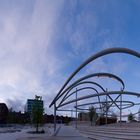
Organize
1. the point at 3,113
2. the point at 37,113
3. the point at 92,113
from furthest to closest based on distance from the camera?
the point at 3,113 → the point at 92,113 → the point at 37,113

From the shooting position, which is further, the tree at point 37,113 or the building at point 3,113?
the building at point 3,113

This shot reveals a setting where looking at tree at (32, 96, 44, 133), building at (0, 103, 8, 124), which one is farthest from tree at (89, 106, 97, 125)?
building at (0, 103, 8, 124)

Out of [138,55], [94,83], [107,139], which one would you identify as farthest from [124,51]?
[94,83]

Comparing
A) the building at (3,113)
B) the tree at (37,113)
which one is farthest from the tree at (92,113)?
the building at (3,113)

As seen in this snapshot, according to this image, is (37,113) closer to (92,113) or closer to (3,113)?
(92,113)

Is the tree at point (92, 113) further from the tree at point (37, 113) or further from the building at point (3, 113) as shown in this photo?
the building at point (3, 113)

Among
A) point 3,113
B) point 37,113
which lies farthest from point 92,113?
point 3,113

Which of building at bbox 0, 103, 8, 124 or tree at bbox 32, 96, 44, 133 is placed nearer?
tree at bbox 32, 96, 44, 133

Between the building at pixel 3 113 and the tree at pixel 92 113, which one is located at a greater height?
the building at pixel 3 113

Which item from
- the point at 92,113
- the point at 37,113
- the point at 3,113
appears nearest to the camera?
the point at 37,113

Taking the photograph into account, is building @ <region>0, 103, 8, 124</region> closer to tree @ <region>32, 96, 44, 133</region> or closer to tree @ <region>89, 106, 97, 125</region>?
tree @ <region>89, 106, 97, 125</region>

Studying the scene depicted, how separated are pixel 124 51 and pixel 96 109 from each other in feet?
204

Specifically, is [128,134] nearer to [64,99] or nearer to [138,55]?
[138,55]

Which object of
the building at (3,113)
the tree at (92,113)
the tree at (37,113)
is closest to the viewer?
the tree at (37,113)
